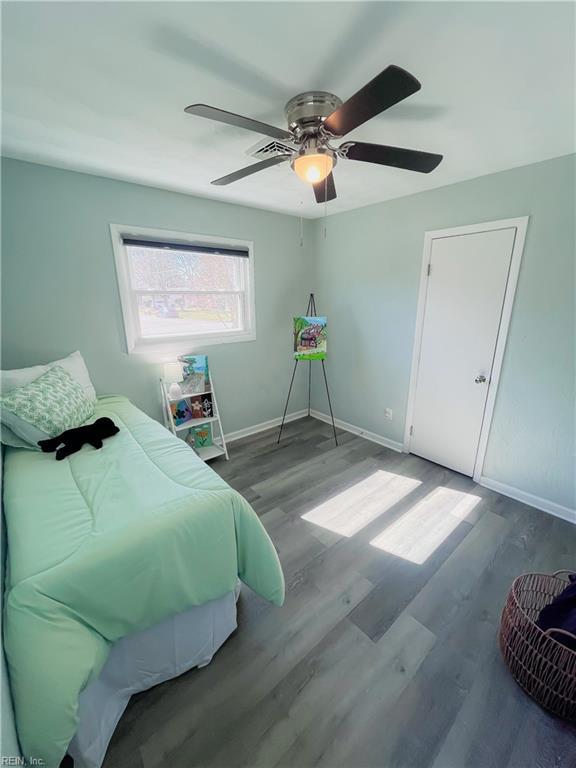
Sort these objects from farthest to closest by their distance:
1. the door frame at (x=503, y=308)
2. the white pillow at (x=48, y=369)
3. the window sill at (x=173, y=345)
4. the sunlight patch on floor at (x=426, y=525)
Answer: the window sill at (x=173, y=345), the door frame at (x=503, y=308), the sunlight patch on floor at (x=426, y=525), the white pillow at (x=48, y=369)

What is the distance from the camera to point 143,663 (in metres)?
1.24

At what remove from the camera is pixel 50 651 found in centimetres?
86

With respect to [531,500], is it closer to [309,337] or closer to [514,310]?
[514,310]

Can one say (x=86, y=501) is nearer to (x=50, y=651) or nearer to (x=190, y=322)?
(x=50, y=651)

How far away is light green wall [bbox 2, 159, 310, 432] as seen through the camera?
6.82 feet

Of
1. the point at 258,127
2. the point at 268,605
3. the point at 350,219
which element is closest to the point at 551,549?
the point at 268,605

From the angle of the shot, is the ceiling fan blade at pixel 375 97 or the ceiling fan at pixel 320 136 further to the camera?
the ceiling fan at pixel 320 136

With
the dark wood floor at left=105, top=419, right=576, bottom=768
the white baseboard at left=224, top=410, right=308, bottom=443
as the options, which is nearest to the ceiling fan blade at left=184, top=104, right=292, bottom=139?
the dark wood floor at left=105, top=419, right=576, bottom=768

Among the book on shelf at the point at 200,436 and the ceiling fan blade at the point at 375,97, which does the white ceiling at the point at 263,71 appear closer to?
the ceiling fan blade at the point at 375,97

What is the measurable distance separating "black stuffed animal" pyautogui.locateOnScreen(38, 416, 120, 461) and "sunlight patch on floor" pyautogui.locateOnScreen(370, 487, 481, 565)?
189 cm

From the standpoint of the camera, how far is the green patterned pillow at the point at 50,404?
1696mm

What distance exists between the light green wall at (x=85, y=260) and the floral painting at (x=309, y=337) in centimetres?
56

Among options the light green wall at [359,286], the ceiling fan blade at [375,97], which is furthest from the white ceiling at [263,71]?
the light green wall at [359,286]

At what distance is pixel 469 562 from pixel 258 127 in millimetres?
2583
